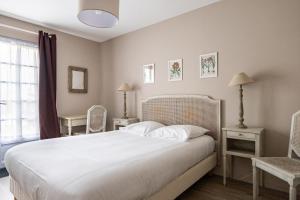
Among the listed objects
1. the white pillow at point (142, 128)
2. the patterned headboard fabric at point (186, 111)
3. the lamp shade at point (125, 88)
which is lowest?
the white pillow at point (142, 128)

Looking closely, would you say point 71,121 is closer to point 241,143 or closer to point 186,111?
point 186,111

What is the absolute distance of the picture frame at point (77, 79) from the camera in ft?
13.1

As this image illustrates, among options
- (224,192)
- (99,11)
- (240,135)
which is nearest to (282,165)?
(240,135)

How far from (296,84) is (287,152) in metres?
0.82

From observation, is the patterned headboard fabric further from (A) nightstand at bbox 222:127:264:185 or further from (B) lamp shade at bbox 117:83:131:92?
(B) lamp shade at bbox 117:83:131:92

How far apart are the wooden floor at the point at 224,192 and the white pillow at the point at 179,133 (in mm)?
642

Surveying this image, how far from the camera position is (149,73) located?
3674mm

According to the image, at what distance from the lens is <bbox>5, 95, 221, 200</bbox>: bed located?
126cm

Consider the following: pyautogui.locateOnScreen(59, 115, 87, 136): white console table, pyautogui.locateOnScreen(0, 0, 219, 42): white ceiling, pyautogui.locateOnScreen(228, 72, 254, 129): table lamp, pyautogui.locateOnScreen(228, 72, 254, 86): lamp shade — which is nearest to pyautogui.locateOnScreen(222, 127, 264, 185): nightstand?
pyautogui.locateOnScreen(228, 72, 254, 129): table lamp

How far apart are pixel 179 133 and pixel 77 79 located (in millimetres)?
2721

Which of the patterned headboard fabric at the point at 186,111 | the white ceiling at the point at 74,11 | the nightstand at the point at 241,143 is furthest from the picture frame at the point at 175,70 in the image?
the nightstand at the point at 241,143

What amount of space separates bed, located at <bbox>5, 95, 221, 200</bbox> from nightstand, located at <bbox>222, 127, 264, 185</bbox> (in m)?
0.20

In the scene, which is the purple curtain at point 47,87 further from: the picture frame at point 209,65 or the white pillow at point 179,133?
the picture frame at point 209,65

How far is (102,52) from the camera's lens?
4621mm
